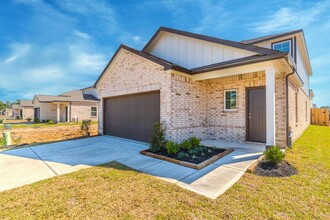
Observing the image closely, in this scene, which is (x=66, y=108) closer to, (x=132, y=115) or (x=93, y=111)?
(x=93, y=111)

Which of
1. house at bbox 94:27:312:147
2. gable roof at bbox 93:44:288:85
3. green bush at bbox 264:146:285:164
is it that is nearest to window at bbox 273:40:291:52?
house at bbox 94:27:312:147

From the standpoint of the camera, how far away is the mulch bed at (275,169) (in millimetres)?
4026

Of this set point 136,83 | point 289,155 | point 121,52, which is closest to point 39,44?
point 121,52

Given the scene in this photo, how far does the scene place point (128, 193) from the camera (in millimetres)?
3182

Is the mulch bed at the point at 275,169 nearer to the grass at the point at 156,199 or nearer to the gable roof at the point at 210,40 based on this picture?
the grass at the point at 156,199

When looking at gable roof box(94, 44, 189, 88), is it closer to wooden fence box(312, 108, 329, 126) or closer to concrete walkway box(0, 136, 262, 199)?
concrete walkway box(0, 136, 262, 199)

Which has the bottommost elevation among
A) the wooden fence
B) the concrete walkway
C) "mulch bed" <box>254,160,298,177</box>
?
the concrete walkway

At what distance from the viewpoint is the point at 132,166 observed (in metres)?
4.75

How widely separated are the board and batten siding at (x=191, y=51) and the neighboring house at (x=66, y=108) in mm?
18421

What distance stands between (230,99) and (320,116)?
710 inches

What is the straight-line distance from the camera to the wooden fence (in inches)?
706

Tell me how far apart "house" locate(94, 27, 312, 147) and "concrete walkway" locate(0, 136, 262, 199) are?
5.25ft

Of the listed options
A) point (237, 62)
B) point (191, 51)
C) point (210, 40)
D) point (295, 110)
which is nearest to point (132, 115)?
point (191, 51)

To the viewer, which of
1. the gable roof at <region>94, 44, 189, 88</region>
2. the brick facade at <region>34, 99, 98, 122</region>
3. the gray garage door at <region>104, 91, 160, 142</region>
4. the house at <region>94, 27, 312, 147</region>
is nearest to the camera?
the house at <region>94, 27, 312, 147</region>
